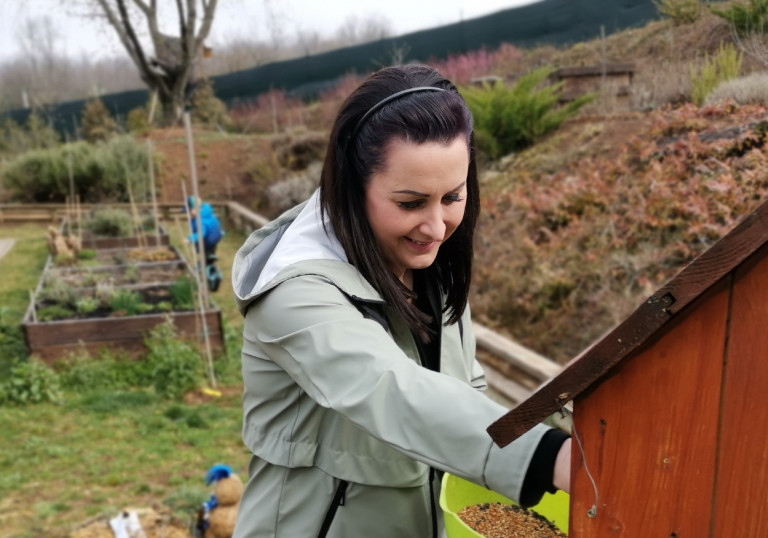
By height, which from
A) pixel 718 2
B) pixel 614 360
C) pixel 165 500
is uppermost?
pixel 718 2

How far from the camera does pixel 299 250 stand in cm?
141

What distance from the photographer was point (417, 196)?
4.52 feet

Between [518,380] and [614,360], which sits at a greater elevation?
[614,360]

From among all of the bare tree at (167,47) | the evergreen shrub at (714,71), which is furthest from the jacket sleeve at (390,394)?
the bare tree at (167,47)

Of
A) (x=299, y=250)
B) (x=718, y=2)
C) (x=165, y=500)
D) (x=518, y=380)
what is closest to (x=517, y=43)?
(x=518, y=380)

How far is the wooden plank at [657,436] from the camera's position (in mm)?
952

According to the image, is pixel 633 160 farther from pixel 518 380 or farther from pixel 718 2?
pixel 718 2

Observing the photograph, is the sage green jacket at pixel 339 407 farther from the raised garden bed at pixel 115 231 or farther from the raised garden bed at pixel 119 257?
the raised garden bed at pixel 115 231

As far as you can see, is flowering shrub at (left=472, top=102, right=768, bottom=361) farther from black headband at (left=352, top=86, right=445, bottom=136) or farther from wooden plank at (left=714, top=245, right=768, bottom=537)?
wooden plank at (left=714, top=245, right=768, bottom=537)

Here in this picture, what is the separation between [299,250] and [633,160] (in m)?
5.55

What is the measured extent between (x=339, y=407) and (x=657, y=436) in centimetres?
44

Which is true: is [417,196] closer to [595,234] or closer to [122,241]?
[595,234]

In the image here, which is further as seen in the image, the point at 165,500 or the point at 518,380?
the point at 518,380

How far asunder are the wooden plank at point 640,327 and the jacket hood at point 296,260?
1.46 feet
